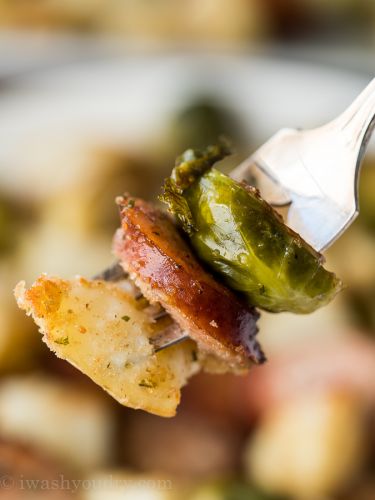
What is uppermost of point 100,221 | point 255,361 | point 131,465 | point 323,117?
point 255,361

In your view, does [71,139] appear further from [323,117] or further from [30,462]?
[30,462]

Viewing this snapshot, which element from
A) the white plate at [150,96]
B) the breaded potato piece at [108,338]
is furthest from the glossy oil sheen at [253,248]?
the white plate at [150,96]

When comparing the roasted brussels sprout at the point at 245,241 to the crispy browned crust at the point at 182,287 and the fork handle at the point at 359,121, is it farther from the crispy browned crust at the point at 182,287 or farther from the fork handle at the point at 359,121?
the fork handle at the point at 359,121

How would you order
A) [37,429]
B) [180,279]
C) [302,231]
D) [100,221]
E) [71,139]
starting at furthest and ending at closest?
[71,139] < [100,221] < [37,429] < [302,231] < [180,279]

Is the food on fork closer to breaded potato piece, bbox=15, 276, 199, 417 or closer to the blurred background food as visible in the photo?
breaded potato piece, bbox=15, 276, 199, 417

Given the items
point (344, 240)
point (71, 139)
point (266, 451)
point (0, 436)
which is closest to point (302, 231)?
point (266, 451)

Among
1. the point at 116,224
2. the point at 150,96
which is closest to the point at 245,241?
the point at 116,224

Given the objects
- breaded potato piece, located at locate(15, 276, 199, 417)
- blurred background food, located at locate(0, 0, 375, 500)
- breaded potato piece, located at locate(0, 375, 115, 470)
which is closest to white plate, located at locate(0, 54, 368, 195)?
blurred background food, located at locate(0, 0, 375, 500)
